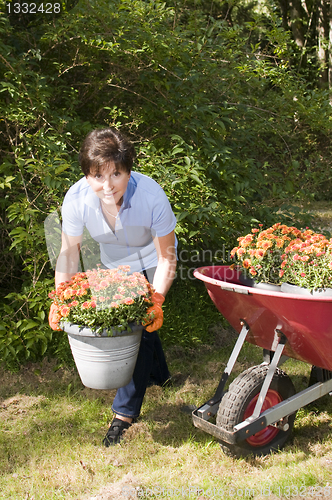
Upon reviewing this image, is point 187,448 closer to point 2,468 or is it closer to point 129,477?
point 129,477

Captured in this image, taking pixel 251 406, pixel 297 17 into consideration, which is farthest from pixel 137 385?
pixel 297 17

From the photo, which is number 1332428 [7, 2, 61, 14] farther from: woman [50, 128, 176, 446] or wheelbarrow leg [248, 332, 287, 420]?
wheelbarrow leg [248, 332, 287, 420]

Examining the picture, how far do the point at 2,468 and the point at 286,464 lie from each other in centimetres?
127

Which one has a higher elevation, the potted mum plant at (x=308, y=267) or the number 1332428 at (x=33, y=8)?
the number 1332428 at (x=33, y=8)

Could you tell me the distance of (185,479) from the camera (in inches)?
73.2

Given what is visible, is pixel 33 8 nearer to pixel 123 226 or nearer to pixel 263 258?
pixel 123 226

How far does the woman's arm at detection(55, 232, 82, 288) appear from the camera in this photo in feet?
6.77

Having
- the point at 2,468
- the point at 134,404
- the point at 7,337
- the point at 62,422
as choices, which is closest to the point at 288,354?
the point at 134,404

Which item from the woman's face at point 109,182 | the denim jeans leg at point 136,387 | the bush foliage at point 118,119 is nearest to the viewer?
the woman's face at point 109,182

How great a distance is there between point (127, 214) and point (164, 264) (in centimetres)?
29

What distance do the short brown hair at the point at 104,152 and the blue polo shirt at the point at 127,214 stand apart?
19cm

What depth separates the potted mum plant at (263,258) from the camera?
2023mm

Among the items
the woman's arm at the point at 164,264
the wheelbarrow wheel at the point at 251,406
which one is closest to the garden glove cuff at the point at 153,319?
the woman's arm at the point at 164,264

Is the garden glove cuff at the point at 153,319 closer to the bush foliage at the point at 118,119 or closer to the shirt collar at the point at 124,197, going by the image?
the shirt collar at the point at 124,197
